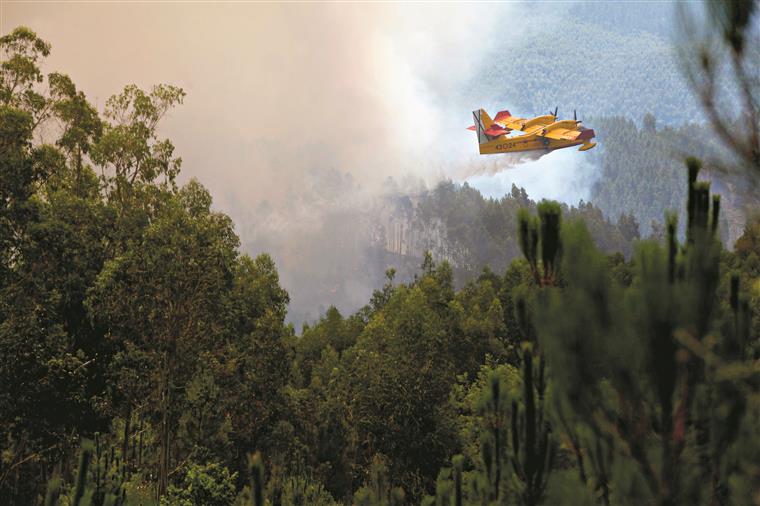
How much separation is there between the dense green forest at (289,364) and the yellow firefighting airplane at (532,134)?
118 ft

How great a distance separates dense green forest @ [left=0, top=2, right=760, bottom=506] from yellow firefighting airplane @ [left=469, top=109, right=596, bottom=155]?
118ft

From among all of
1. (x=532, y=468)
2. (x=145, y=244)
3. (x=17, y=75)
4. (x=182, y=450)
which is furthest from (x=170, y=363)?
(x=532, y=468)

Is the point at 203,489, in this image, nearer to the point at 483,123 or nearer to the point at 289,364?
the point at 289,364

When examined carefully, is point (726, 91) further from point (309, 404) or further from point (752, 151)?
point (309, 404)

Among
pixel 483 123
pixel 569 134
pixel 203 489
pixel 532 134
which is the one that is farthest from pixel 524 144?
pixel 203 489

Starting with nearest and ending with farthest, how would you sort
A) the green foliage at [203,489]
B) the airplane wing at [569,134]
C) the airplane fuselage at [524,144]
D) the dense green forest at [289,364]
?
the dense green forest at [289,364], the green foliage at [203,489], the airplane fuselage at [524,144], the airplane wing at [569,134]

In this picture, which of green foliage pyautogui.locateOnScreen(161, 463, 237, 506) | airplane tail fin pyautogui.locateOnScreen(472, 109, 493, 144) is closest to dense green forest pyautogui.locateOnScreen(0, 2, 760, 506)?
green foliage pyautogui.locateOnScreen(161, 463, 237, 506)

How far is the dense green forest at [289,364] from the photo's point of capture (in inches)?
171

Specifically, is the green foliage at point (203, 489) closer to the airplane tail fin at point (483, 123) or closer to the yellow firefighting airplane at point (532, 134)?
the yellow firefighting airplane at point (532, 134)

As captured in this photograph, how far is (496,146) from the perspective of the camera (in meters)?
74.3

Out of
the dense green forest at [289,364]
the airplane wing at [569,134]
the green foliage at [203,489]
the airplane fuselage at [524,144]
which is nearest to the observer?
the dense green forest at [289,364]

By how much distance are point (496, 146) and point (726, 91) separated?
70.3m

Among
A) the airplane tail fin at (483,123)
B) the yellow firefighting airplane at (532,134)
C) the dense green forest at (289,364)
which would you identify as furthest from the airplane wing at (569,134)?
the dense green forest at (289,364)

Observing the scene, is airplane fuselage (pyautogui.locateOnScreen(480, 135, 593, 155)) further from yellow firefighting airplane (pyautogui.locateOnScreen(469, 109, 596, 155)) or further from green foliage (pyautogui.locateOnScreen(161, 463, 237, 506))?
green foliage (pyautogui.locateOnScreen(161, 463, 237, 506))
